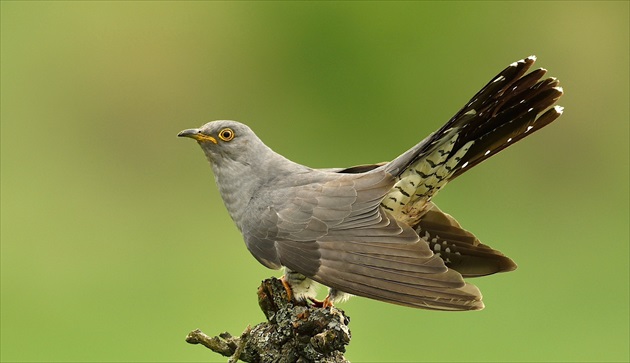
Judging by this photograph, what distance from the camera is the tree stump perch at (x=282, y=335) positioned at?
7.02 feet

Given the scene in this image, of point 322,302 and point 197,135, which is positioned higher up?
point 197,135

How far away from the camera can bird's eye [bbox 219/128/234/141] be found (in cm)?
246

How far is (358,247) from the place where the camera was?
2.21 m

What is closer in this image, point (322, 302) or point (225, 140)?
point (322, 302)

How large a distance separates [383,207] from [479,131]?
34cm

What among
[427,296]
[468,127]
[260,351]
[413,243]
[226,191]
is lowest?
[260,351]

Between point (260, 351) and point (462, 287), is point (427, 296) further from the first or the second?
point (260, 351)

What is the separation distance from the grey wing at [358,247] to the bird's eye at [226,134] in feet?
0.83

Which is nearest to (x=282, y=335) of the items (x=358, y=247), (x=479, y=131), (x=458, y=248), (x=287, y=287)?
(x=287, y=287)

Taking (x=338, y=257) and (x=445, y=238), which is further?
(x=445, y=238)

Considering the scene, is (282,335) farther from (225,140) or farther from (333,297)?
(225,140)

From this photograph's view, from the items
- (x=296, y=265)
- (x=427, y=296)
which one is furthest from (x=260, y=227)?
(x=427, y=296)

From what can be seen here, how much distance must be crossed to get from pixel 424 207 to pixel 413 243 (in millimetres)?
260

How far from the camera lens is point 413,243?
7.23ft
